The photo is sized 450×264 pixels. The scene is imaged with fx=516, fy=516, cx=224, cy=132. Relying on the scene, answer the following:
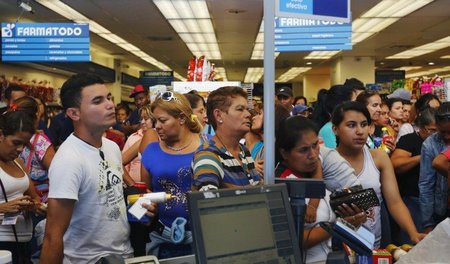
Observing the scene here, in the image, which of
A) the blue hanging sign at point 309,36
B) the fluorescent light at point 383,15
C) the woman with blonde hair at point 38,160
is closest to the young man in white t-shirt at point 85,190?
the woman with blonde hair at point 38,160

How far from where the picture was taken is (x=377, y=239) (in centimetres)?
275

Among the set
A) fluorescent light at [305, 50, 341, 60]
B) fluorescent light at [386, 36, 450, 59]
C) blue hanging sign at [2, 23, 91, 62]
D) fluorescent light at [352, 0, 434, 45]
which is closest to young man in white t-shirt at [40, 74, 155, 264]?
blue hanging sign at [2, 23, 91, 62]

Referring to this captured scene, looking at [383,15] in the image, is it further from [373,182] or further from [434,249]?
[434,249]

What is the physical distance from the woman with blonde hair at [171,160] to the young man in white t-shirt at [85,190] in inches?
15.4

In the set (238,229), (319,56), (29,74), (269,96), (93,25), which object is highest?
(93,25)

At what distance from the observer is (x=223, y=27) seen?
439 inches

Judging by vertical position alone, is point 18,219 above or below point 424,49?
below

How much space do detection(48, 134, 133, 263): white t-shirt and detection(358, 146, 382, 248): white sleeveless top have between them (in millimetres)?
1309

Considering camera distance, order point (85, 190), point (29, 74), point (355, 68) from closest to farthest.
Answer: point (85, 190) < point (29, 74) < point (355, 68)

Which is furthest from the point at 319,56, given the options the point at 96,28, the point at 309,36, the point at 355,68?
the point at 309,36

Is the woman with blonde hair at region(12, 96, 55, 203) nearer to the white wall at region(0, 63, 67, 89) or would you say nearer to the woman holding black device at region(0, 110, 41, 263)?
the woman holding black device at region(0, 110, 41, 263)

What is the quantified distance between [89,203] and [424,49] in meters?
15.2

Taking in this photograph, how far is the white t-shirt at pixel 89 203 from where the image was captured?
2.01 metres

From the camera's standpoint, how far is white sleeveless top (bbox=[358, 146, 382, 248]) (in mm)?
2730
